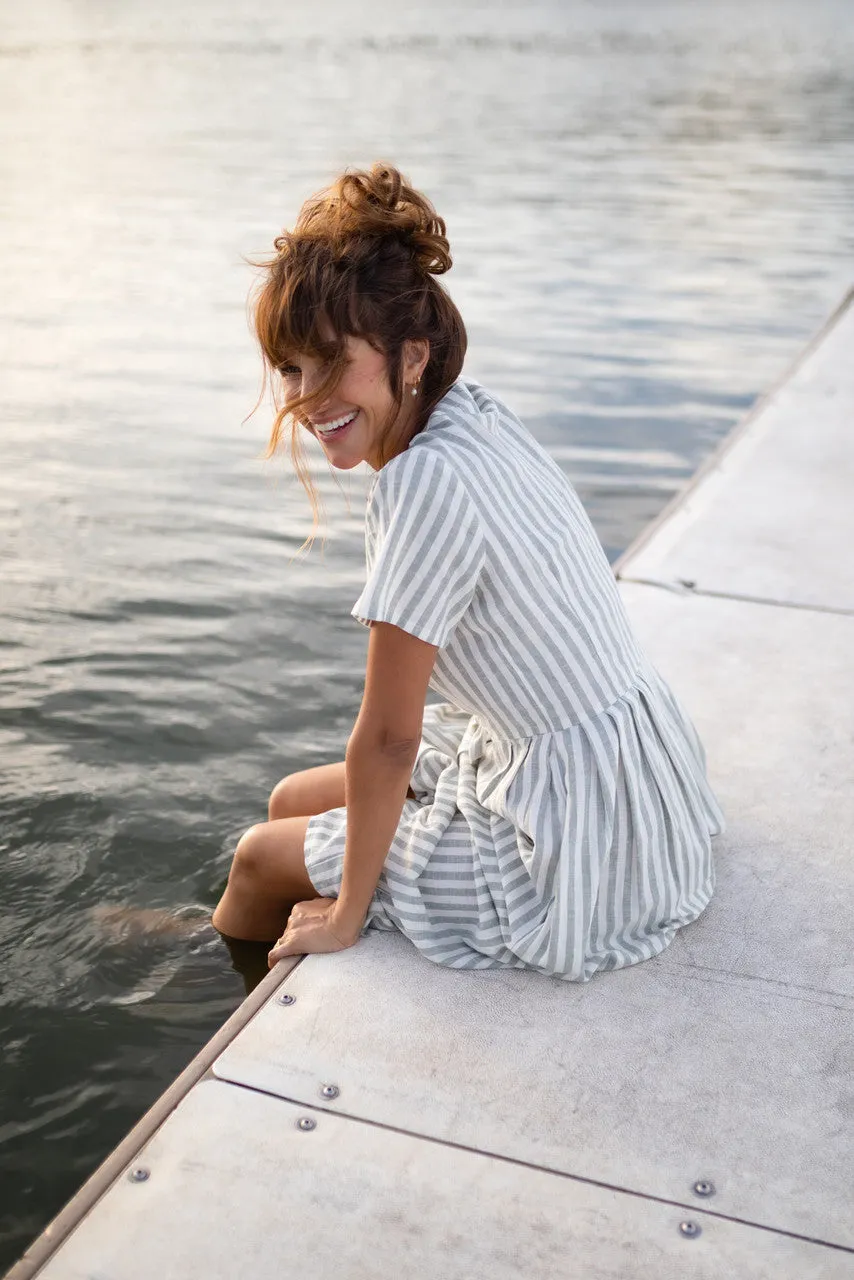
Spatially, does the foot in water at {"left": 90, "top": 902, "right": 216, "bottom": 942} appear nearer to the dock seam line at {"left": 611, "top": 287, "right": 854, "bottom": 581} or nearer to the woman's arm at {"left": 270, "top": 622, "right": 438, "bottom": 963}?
the woman's arm at {"left": 270, "top": 622, "right": 438, "bottom": 963}

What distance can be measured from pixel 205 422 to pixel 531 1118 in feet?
17.8

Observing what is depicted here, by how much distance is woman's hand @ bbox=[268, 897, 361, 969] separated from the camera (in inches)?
103

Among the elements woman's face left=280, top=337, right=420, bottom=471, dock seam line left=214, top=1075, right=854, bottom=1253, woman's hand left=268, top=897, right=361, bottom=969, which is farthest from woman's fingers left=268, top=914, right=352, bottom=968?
woman's face left=280, top=337, right=420, bottom=471

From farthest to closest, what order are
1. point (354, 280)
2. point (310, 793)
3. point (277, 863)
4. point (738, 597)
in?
point (738, 597)
point (310, 793)
point (277, 863)
point (354, 280)

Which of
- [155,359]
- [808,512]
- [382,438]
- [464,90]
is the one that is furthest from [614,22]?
[382,438]

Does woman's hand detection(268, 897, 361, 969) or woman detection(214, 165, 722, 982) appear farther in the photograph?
woman's hand detection(268, 897, 361, 969)

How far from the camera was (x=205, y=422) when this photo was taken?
7.20m

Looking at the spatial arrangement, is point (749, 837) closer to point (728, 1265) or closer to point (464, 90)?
point (728, 1265)

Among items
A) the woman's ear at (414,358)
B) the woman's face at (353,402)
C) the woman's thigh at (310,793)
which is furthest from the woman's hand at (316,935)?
the woman's ear at (414,358)

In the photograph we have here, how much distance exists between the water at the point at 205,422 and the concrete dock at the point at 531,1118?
56cm

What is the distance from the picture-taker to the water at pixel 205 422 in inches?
128

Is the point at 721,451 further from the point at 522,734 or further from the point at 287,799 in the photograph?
the point at 522,734

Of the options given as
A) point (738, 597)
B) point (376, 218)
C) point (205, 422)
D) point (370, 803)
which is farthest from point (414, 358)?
point (205, 422)

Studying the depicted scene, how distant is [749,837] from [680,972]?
0.52m
